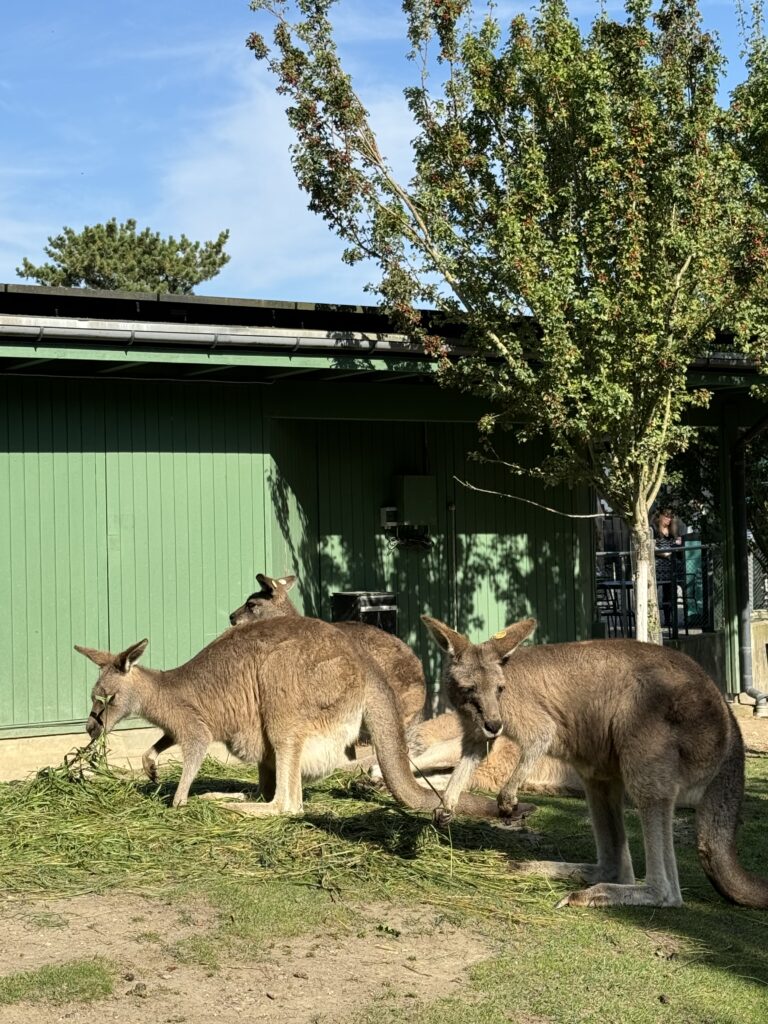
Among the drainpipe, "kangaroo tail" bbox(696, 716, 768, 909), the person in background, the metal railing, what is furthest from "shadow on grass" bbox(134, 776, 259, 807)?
the drainpipe

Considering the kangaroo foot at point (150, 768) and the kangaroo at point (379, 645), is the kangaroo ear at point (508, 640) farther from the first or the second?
the kangaroo at point (379, 645)

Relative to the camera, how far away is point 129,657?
8812 mm

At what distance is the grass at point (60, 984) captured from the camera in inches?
209

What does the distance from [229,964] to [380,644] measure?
496 centimetres

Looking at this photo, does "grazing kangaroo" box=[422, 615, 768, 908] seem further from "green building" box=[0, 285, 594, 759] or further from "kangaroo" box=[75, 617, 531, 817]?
"green building" box=[0, 285, 594, 759]

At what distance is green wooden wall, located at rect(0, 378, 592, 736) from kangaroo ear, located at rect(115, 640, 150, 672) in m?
2.41

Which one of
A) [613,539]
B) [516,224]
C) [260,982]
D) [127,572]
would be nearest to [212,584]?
[127,572]

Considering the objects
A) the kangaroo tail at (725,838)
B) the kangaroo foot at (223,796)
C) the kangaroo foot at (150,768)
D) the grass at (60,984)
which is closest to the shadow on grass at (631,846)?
the kangaroo tail at (725,838)

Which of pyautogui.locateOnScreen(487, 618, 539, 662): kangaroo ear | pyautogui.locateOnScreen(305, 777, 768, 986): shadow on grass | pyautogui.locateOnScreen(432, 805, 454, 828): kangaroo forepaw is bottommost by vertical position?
pyautogui.locateOnScreen(305, 777, 768, 986): shadow on grass

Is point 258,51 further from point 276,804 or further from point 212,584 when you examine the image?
point 276,804

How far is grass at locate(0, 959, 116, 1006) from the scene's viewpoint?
532cm

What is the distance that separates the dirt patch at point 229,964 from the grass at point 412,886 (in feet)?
0.36

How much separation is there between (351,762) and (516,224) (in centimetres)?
463

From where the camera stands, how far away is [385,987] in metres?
5.56
